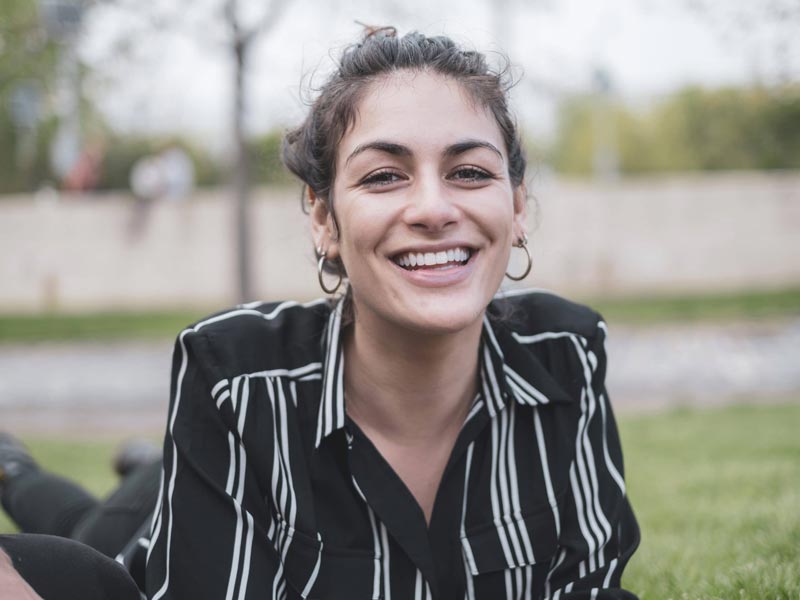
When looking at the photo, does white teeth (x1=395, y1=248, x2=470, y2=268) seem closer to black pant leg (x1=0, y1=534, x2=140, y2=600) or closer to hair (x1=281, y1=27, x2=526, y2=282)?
hair (x1=281, y1=27, x2=526, y2=282)

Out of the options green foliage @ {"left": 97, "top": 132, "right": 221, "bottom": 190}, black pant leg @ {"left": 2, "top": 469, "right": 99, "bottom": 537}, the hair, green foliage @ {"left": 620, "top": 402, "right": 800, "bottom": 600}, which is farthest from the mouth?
green foliage @ {"left": 97, "top": 132, "right": 221, "bottom": 190}

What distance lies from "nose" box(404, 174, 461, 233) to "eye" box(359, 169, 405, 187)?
0.06 metres

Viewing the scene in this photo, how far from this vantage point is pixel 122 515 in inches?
141

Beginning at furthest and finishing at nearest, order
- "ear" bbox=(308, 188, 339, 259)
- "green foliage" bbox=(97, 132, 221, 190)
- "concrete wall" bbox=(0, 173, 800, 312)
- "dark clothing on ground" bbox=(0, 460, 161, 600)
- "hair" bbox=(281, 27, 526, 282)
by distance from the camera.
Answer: "green foliage" bbox=(97, 132, 221, 190)
"concrete wall" bbox=(0, 173, 800, 312)
"dark clothing on ground" bbox=(0, 460, 161, 600)
"ear" bbox=(308, 188, 339, 259)
"hair" bbox=(281, 27, 526, 282)

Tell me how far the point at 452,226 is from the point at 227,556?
96cm

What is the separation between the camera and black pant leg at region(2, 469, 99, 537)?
3975 millimetres

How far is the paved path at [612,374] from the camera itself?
9.37 m

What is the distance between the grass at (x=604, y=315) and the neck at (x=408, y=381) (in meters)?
12.1

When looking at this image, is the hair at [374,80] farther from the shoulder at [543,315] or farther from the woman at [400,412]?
the shoulder at [543,315]

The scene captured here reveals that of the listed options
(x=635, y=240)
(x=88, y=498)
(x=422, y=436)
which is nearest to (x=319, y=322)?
(x=422, y=436)

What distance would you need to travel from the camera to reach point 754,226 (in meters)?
16.7

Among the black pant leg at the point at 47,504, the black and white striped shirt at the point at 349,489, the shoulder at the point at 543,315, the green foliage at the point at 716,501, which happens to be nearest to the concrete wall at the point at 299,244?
the green foliage at the point at 716,501

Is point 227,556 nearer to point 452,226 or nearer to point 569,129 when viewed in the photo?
point 452,226

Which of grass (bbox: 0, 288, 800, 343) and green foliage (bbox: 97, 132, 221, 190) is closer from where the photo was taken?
grass (bbox: 0, 288, 800, 343)
